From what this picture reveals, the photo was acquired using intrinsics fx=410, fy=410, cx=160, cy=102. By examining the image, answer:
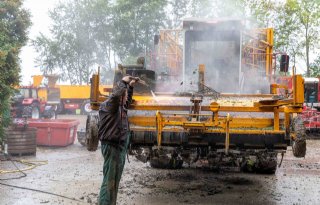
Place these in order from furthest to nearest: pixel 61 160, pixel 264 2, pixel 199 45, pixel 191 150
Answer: pixel 264 2
pixel 61 160
pixel 199 45
pixel 191 150

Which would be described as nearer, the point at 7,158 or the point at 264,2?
the point at 7,158

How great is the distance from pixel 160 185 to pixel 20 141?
4.80 meters

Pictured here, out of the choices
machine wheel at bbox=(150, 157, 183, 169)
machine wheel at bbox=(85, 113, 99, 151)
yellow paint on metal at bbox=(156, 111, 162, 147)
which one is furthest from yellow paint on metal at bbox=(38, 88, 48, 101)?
yellow paint on metal at bbox=(156, 111, 162, 147)

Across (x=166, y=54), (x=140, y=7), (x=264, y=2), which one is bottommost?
(x=166, y=54)

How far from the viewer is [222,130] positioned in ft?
18.9

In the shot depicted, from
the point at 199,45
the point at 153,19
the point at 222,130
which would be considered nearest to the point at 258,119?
the point at 222,130

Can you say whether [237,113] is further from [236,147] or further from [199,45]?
[199,45]

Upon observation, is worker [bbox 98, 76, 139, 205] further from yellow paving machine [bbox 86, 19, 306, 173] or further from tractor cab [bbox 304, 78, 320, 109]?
tractor cab [bbox 304, 78, 320, 109]

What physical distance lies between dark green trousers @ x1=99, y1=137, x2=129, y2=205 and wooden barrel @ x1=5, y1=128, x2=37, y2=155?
6074 millimetres

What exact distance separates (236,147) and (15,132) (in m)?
6.52

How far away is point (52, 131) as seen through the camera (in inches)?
480

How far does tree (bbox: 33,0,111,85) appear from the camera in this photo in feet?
135

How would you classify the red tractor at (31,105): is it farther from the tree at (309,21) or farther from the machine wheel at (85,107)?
the tree at (309,21)

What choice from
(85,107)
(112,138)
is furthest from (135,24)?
(112,138)
